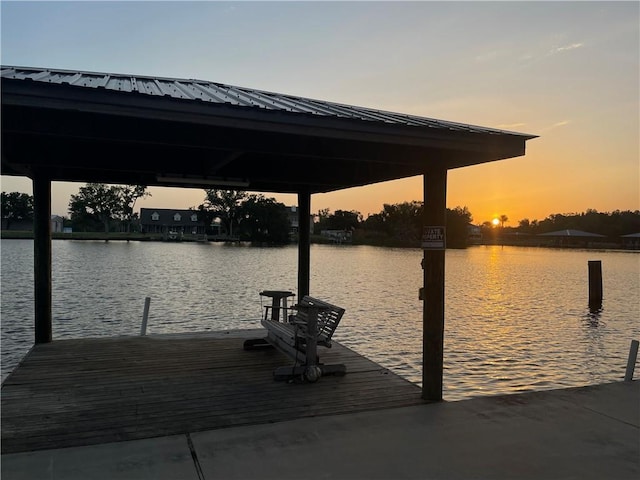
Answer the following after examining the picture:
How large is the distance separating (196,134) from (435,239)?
2.70 m

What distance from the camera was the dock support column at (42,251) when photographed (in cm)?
764

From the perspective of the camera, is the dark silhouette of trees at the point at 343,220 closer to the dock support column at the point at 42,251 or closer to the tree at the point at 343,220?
the tree at the point at 343,220

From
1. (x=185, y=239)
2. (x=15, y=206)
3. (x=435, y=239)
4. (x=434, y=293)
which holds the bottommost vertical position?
(x=185, y=239)

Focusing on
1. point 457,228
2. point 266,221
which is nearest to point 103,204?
point 266,221

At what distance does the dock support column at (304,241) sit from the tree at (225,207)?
7953 cm

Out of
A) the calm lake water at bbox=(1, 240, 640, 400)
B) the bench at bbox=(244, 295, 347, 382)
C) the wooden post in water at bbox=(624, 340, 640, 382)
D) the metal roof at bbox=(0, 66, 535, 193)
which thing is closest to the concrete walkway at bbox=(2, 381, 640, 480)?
the bench at bbox=(244, 295, 347, 382)

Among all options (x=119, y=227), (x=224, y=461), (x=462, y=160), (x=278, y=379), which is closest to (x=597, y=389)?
(x=462, y=160)

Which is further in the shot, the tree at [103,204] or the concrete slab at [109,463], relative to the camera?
the tree at [103,204]

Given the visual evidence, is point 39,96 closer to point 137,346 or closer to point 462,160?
point 462,160

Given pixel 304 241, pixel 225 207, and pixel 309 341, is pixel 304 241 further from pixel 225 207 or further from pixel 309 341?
pixel 225 207

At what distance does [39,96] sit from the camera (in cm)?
376

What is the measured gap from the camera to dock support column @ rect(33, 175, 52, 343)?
7645 millimetres

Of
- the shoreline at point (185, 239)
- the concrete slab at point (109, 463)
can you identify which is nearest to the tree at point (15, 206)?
the shoreline at point (185, 239)

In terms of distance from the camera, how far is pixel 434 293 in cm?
557
